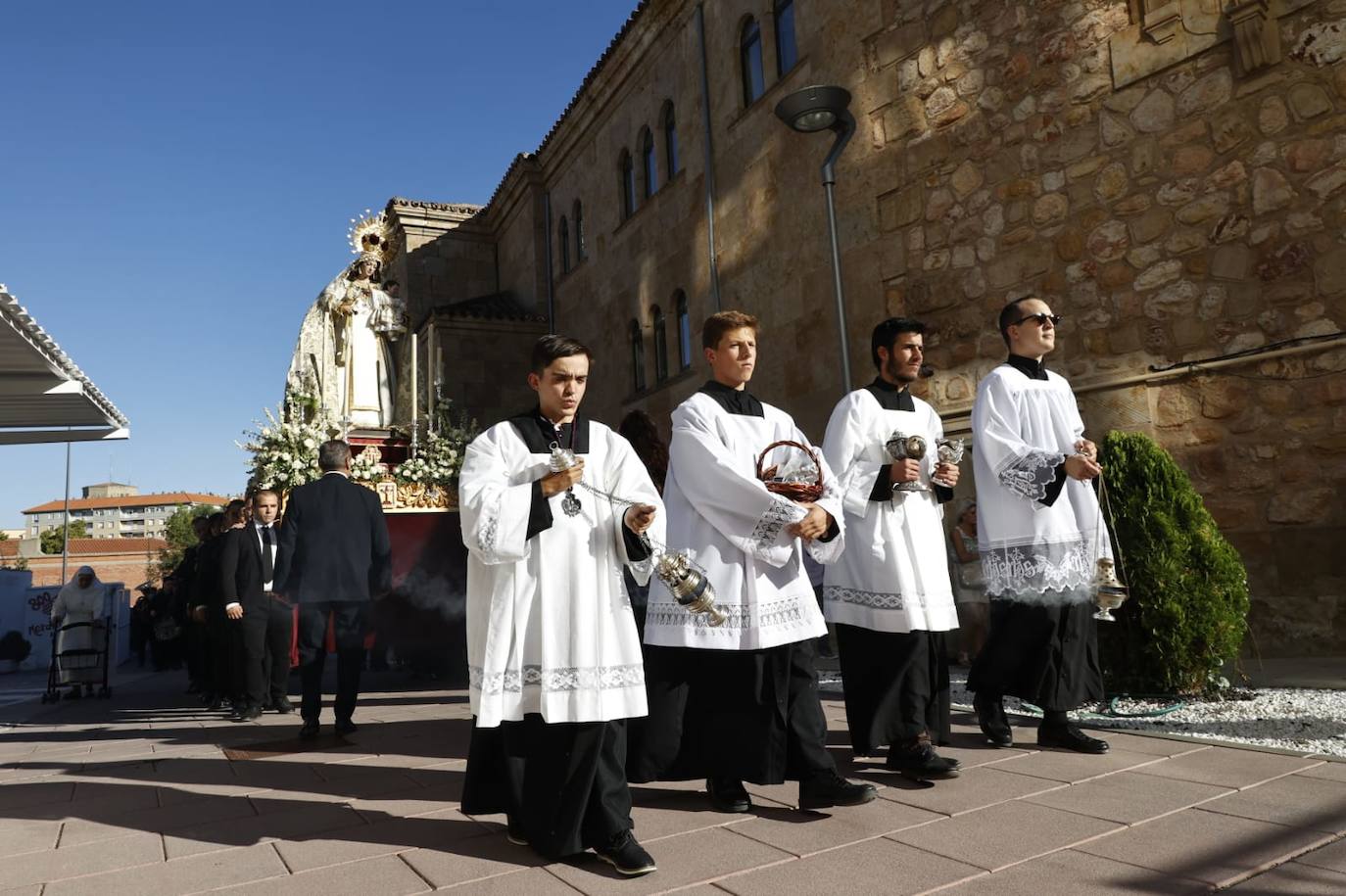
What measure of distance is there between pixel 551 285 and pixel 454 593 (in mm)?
13026

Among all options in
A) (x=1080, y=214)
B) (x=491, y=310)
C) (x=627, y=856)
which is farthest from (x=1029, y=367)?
(x=491, y=310)

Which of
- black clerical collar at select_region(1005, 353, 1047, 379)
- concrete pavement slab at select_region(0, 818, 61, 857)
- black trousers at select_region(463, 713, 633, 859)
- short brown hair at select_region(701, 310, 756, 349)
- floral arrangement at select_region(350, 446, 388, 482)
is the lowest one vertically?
concrete pavement slab at select_region(0, 818, 61, 857)

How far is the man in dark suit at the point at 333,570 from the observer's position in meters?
6.60

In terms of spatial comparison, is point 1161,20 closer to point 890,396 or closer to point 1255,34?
point 1255,34

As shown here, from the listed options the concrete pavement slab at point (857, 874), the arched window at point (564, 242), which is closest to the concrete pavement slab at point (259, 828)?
the concrete pavement slab at point (857, 874)

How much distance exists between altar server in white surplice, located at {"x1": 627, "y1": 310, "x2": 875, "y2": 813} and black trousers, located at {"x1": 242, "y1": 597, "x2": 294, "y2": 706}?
17.8 ft

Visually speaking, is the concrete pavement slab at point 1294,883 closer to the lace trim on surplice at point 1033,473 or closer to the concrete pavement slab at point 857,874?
the concrete pavement slab at point 857,874

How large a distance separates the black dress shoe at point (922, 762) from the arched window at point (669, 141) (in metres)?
12.9

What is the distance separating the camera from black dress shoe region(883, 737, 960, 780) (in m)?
4.20

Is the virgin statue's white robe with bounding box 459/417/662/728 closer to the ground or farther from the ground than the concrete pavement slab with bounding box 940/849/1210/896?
farther from the ground

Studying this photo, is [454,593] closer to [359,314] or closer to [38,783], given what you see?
[38,783]

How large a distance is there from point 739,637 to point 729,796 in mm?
677

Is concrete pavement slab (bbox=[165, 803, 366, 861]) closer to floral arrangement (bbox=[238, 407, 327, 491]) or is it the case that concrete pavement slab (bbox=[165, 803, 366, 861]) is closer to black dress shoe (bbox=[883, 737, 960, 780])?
black dress shoe (bbox=[883, 737, 960, 780])

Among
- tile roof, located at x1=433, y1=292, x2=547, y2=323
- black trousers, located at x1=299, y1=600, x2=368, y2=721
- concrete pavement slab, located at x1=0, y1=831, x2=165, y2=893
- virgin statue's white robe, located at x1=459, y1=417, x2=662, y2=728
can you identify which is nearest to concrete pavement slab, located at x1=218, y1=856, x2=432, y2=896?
virgin statue's white robe, located at x1=459, y1=417, x2=662, y2=728
